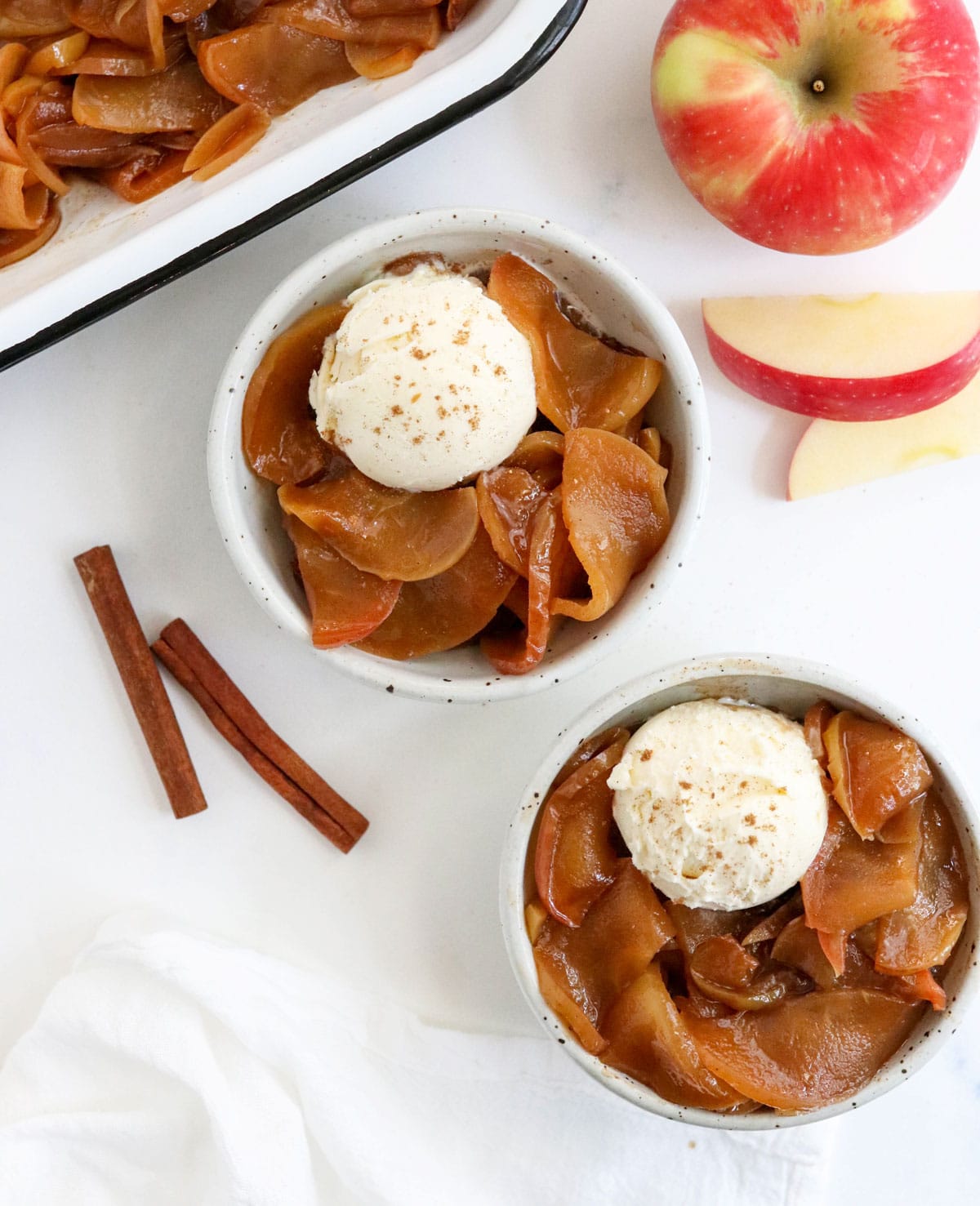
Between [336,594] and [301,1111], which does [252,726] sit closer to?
[336,594]

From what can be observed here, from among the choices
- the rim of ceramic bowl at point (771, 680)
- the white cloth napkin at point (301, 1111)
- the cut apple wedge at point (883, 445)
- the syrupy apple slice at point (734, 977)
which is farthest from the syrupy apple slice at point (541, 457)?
the white cloth napkin at point (301, 1111)

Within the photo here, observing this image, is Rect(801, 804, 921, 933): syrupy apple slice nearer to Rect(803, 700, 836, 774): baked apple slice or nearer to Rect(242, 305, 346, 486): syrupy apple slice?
Rect(803, 700, 836, 774): baked apple slice

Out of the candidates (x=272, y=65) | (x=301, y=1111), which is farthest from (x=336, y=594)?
(x=301, y=1111)

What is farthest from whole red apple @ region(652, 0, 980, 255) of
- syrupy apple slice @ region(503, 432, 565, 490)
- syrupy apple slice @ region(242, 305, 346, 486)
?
syrupy apple slice @ region(242, 305, 346, 486)

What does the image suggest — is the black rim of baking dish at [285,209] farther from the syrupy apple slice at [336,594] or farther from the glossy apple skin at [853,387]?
the glossy apple skin at [853,387]

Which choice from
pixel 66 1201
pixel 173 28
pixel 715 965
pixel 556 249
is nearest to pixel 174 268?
pixel 173 28

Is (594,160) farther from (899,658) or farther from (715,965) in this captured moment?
(715,965)
